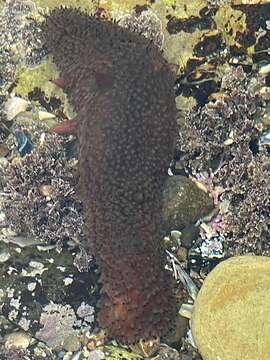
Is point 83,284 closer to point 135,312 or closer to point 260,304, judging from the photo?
point 135,312

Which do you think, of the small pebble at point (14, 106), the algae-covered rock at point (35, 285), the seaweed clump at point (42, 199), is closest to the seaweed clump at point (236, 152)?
the seaweed clump at point (42, 199)

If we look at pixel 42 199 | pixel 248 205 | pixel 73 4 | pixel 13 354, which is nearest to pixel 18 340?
pixel 13 354

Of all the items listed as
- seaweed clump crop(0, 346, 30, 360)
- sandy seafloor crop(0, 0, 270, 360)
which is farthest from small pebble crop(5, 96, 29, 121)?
seaweed clump crop(0, 346, 30, 360)

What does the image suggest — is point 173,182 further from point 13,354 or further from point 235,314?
point 13,354

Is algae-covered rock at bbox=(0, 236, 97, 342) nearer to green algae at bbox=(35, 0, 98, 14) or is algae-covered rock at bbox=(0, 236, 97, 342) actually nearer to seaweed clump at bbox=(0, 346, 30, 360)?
seaweed clump at bbox=(0, 346, 30, 360)

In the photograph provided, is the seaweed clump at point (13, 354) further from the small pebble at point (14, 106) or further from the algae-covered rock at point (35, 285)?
the small pebble at point (14, 106)

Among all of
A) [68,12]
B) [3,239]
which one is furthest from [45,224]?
[68,12]
